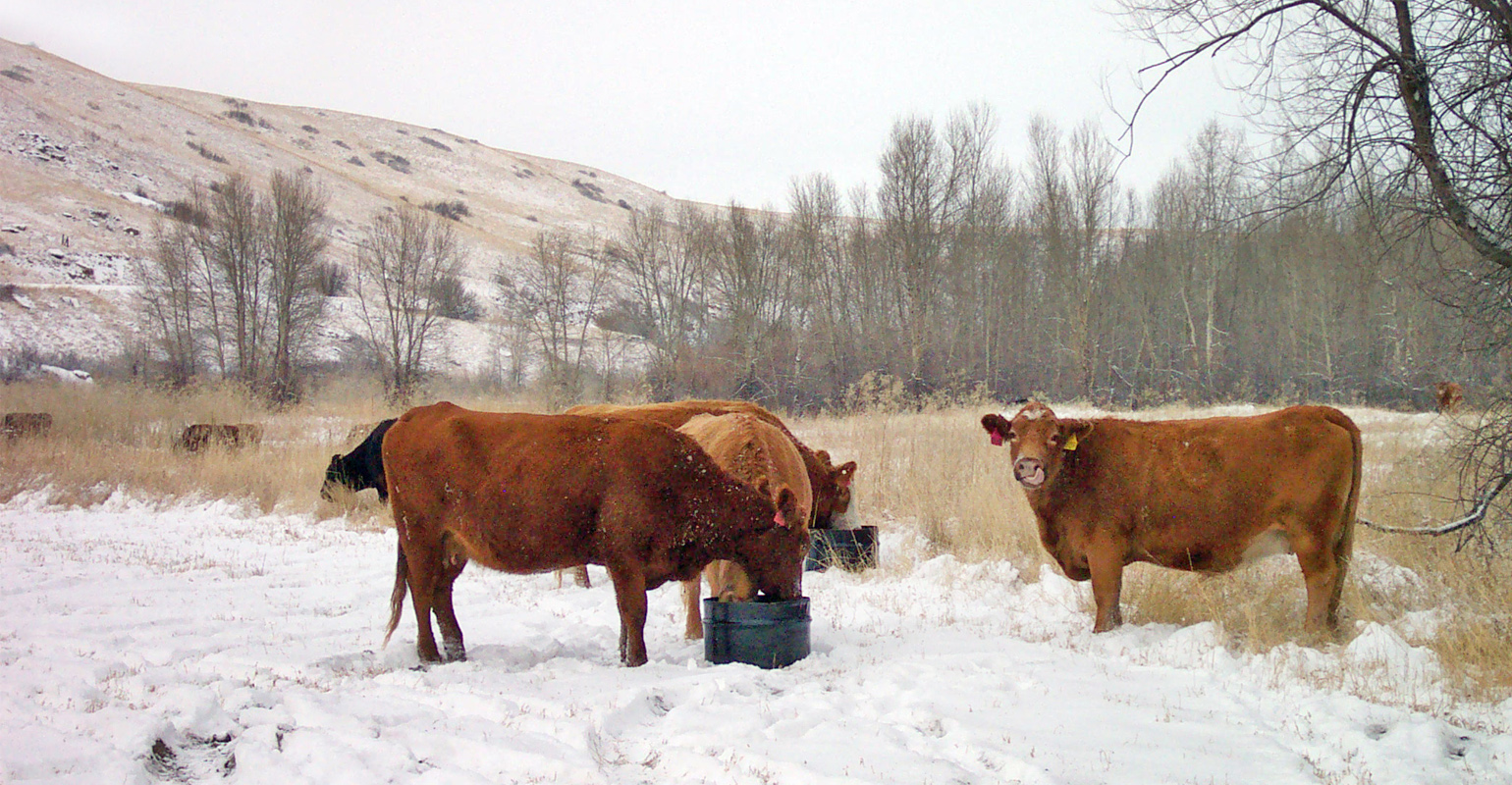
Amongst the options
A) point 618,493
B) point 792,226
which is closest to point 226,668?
point 618,493

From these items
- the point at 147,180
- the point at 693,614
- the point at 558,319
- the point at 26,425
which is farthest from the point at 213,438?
Result: the point at 147,180

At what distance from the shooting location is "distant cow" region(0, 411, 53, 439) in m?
17.1

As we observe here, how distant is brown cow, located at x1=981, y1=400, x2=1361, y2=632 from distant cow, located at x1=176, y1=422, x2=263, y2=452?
16.8 m

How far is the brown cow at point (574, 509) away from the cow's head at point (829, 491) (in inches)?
118

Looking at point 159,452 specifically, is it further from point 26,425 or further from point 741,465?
point 741,465

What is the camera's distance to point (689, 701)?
179 inches

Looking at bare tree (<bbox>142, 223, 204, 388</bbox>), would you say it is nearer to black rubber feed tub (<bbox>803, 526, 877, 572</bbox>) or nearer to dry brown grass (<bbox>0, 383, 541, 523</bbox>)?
dry brown grass (<bbox>0, 383, 541, 523</bbox>)

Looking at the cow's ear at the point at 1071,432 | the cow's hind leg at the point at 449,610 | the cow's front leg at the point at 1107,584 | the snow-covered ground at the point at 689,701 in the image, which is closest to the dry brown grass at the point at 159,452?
the snow-covered ground at the point at 689,701

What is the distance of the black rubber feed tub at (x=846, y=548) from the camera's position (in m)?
8.85

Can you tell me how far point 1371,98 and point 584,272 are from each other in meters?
53.7

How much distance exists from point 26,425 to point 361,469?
10284mm

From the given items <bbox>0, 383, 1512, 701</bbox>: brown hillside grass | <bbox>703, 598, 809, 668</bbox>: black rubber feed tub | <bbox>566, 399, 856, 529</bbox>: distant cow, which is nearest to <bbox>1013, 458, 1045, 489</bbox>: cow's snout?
<bbox>0, 383, 1512, 701</bbox>: brown hillside grass

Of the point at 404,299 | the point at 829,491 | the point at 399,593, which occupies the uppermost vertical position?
the point at 404,299

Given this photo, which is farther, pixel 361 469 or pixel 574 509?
pixel 361 469
